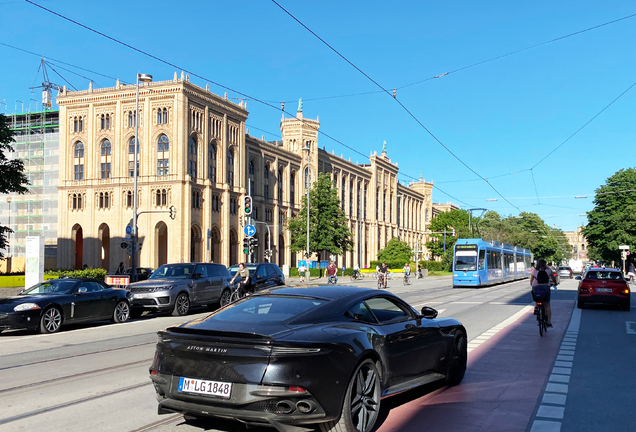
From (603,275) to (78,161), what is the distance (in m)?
58.5

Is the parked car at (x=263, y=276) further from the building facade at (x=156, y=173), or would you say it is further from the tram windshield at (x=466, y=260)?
the building facade at (x=156, y=173)

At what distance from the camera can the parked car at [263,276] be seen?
23.0 meters

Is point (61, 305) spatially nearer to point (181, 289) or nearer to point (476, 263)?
point (181, 289)

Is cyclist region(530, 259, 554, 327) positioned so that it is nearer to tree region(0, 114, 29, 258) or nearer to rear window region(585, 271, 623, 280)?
Result: rear window region(585, 271, 623, 280)

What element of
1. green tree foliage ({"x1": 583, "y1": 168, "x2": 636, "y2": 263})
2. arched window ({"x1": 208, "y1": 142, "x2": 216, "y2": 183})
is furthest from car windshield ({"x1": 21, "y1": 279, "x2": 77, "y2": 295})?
green tree foliage ({"x1": 583, "y1": 168, "x2": 636, "y2": 263})

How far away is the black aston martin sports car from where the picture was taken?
15.6 ft

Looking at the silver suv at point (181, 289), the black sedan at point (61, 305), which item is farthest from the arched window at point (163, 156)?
the black sedan at point (61, 305)

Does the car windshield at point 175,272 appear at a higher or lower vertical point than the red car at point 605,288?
higher

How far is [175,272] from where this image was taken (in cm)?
1995

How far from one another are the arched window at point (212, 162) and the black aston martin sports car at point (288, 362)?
6084cm

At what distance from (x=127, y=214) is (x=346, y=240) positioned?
79.2 ft

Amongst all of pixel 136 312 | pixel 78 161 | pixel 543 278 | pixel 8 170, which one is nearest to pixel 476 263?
pixel 543 278

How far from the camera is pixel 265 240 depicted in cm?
7962

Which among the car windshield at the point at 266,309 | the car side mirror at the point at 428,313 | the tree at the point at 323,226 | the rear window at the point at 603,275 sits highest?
the tree at the point at 323,226
